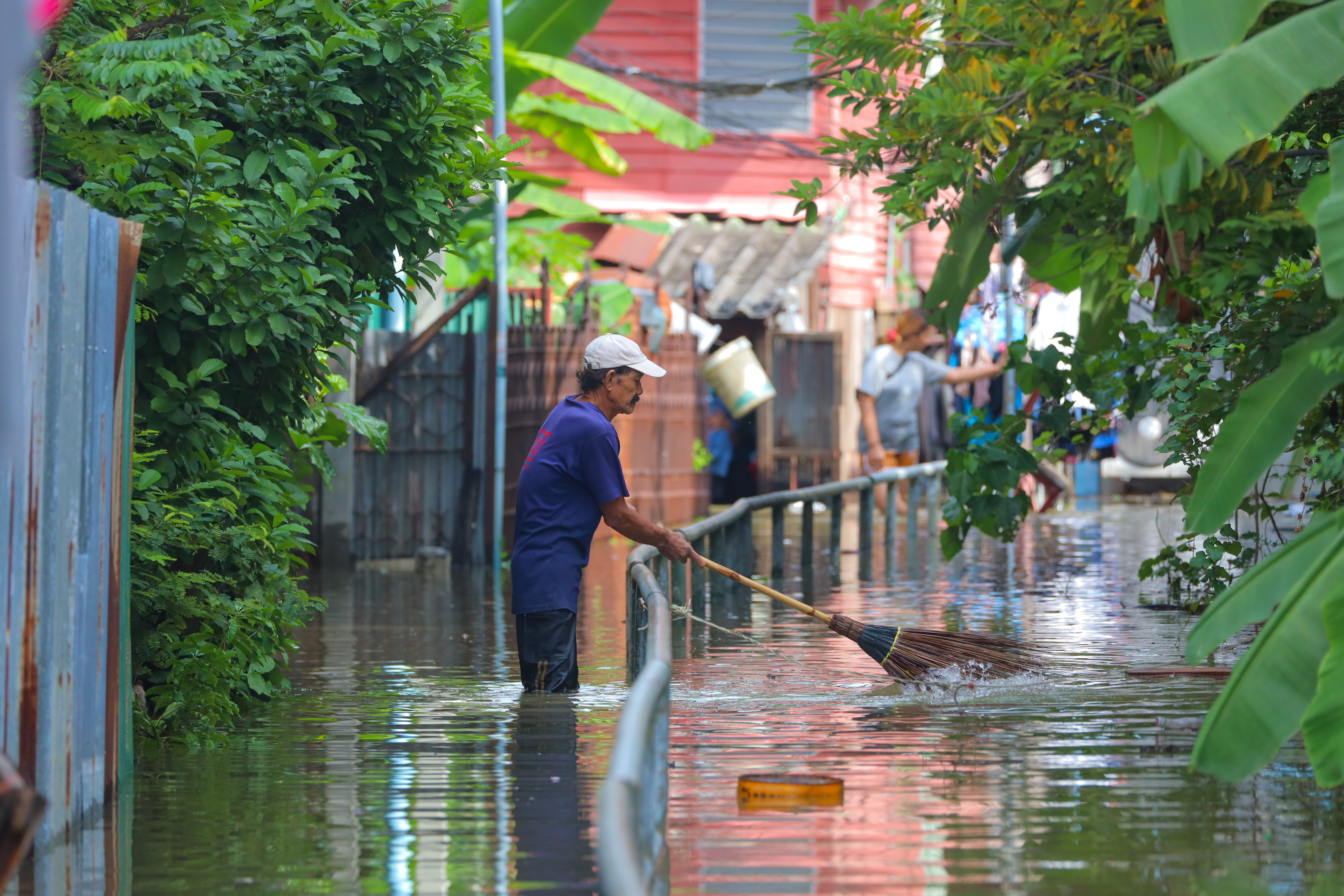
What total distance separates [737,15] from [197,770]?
2281cm

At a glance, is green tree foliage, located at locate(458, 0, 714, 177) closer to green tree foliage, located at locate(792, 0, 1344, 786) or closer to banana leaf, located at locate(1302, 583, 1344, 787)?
green tree foliage, located at locate(792, 0, 1344, 786)

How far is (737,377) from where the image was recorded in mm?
24703

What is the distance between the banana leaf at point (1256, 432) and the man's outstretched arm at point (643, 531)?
8.90 feet

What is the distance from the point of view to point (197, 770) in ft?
23.8

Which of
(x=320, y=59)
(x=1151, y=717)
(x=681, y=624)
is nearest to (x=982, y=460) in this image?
(x=681, y=624)

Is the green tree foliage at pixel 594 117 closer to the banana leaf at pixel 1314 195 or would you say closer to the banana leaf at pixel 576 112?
the banana leaf at pixel 576 112

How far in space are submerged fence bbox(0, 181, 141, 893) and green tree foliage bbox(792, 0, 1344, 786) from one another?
3.49 m

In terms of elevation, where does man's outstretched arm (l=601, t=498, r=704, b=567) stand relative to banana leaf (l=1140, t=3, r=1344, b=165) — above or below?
below

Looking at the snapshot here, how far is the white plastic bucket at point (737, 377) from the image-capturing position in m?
24.7

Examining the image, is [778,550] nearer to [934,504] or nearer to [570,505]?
[570,505]

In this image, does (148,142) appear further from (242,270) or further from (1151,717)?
(1151,717)

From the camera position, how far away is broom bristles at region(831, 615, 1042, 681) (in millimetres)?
8930

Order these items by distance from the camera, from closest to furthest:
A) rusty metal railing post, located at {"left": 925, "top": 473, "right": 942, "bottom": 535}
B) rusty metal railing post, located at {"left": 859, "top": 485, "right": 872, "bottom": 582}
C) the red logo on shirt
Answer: the red logo on shirt < rusty metal railing post, located at {"left": 859, "top": 485, "right": 872, "bottom": 582} < rusty metal railing post, located at {"left": 925, "top": 473, "right": 942, "bottom": 535}

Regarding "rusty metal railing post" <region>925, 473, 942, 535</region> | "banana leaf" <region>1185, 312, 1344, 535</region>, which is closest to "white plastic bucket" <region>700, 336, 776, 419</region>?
"rusty metal railing post" <region>925, 473, 942, 535</region>
